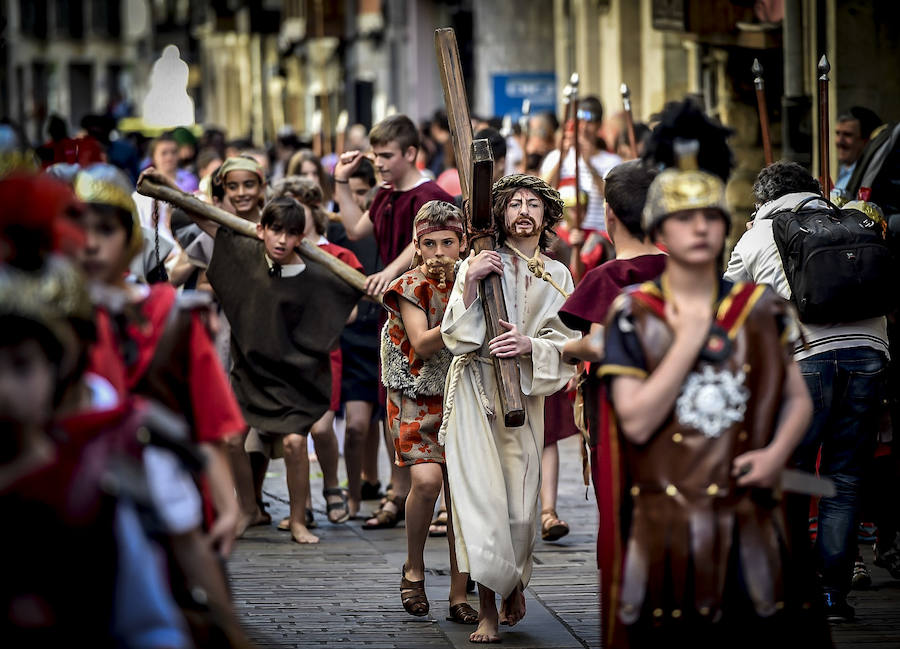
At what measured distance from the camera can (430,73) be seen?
29.4 metres

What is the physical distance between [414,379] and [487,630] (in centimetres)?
126

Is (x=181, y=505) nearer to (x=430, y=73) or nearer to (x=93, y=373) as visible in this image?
(x=93, y=373)

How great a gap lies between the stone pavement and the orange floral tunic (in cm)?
70

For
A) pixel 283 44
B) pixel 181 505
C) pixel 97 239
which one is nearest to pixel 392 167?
pixel 97 239

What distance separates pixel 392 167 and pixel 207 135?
13.7 meters

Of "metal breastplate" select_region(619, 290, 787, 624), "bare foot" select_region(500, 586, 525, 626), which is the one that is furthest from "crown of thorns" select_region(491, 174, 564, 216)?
"metal breastplate" select_region(619, 290, 787, 624)

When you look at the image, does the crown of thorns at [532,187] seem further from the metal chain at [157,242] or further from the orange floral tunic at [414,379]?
the metal chain at [157,242]

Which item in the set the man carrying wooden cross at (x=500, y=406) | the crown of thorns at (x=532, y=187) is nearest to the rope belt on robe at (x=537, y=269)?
the man carrying wooden cross at (x=500, y=406)

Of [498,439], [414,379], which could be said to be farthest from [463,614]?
[414,379]

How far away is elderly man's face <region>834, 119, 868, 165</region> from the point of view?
33.9ft

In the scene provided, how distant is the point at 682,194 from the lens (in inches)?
184

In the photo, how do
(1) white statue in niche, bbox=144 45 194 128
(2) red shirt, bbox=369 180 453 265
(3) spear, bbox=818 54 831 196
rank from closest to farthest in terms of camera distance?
(3) spear, bbox=818 54 831 196 → (1) white statue in niche, bbox=144 45 194 128 → (2) red shirt, bbox=369 180 453 265

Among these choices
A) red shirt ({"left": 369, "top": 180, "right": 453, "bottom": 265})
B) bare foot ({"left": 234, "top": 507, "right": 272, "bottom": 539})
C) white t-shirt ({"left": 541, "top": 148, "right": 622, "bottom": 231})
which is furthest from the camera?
white t-shirt ({"left": 541, "top": 148, "right": 622, "bottom": 231})

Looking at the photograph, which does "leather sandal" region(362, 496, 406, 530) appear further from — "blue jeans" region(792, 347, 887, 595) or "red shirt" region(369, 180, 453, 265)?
"blue jeans" region(792, 347, 887, 595)
